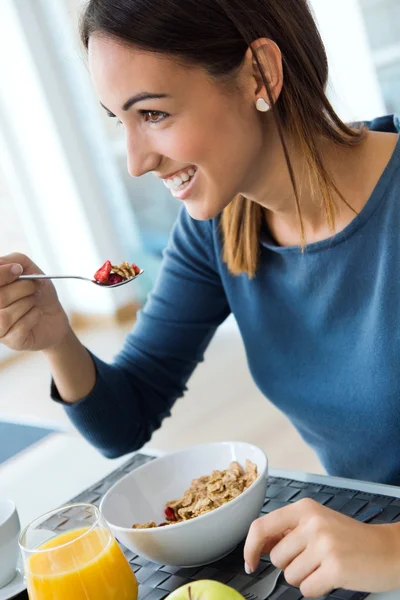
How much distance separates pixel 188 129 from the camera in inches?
42.0

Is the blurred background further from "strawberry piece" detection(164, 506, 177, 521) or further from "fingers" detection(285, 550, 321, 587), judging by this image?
"fingers" detection(285, 550, 321, 587)

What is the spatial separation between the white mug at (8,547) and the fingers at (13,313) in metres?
0.32

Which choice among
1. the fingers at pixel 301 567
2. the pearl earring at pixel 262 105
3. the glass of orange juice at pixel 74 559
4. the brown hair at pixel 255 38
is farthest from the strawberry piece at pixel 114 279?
the fingers at pixel 301 567

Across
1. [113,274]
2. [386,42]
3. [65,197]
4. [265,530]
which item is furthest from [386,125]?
[65,197]

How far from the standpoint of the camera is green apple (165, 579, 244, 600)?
721mm

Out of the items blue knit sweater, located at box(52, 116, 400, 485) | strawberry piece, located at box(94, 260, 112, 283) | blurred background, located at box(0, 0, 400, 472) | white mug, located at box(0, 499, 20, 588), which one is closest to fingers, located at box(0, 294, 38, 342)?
strawberry piece, located at box(94, 260, 112, 283)

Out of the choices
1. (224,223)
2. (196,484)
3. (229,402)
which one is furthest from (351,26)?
(196,484)

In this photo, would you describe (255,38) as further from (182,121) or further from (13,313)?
(13,313)

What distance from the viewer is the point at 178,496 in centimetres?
104

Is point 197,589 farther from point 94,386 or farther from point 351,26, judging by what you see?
point 351,26

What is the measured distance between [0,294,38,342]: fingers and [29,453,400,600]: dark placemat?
381 mm

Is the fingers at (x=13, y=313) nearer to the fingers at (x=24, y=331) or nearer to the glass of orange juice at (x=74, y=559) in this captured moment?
the fingers at (x=24, y=331)

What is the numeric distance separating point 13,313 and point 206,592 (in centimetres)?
57

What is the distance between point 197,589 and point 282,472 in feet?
1.14
